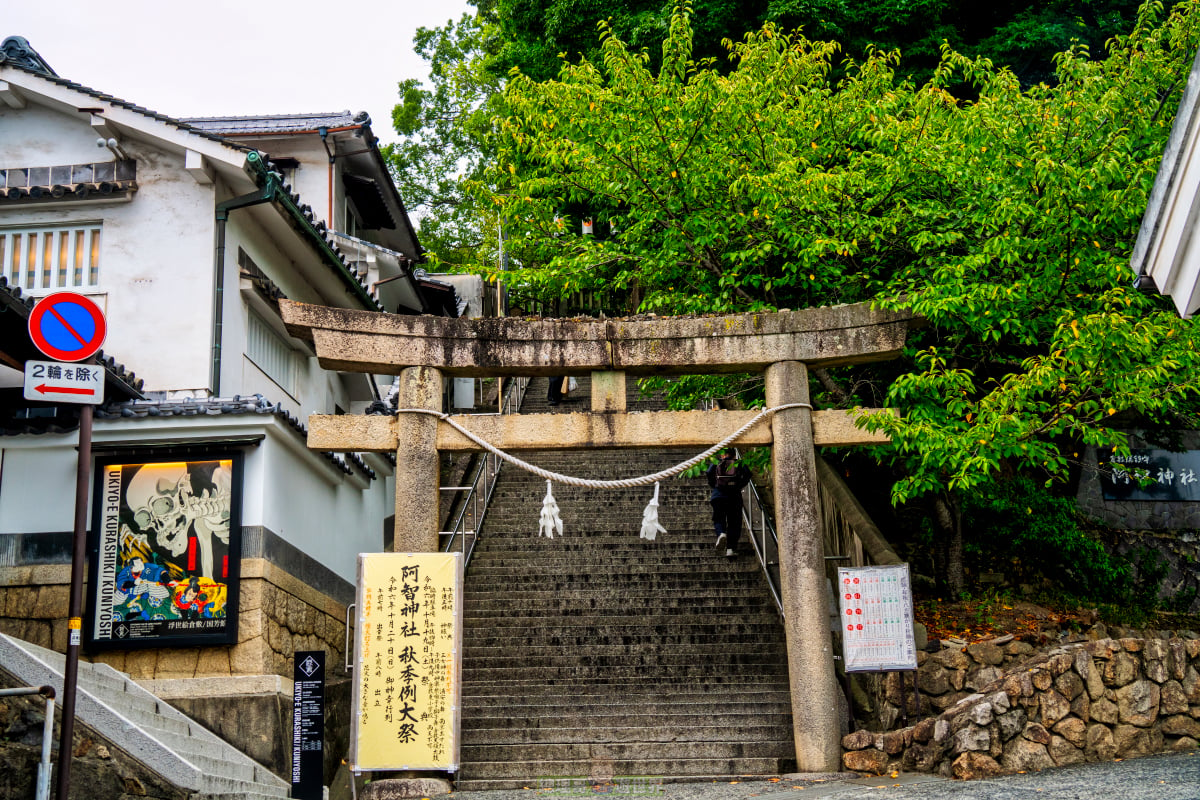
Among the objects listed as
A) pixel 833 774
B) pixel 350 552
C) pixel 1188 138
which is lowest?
pixel 833 774

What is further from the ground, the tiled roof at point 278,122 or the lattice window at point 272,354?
the tiled roof at point 278,122

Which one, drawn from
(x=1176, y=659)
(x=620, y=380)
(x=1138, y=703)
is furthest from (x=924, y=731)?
(x=620, y=380)

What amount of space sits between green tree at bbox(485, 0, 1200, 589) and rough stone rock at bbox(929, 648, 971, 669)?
1.80 meters

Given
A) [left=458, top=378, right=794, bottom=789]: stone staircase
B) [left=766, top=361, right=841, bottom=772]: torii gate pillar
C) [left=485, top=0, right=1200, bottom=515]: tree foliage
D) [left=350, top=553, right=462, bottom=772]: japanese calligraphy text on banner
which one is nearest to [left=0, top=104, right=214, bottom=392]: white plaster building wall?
[left=350, top=553, right=462, bottom=772]: japanese calligraphy text on banner

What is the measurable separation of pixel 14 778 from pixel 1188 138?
8614 millimetres

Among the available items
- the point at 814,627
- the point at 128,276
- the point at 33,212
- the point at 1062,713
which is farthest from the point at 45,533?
the point at 1062,713

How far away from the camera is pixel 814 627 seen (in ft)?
32.1

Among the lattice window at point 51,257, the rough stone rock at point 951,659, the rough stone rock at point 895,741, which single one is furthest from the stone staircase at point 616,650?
the lattice window at point 51,257

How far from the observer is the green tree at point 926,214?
32.1ft

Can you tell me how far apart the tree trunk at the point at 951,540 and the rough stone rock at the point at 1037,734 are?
472 centimetres

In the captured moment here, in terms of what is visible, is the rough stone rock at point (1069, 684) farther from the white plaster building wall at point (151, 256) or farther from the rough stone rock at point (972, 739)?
the white plaster building wall at point (151, 256)

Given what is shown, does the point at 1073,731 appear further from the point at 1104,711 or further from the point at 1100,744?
the point at 1104,711

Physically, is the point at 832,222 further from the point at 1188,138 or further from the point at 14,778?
the point at 14,778

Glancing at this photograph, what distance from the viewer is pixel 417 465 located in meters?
10.0
